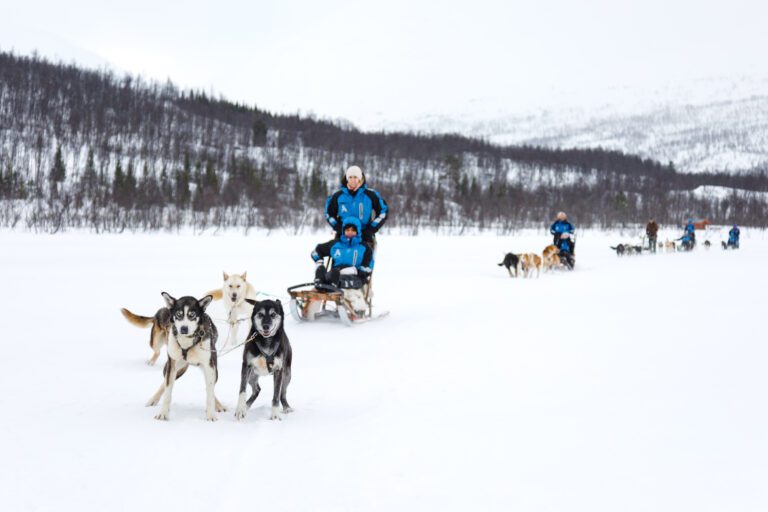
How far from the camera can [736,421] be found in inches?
130

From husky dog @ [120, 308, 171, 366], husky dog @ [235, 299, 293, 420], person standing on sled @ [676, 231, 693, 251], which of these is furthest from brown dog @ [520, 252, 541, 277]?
person standing on sled @ [676, 231, 693, 251]

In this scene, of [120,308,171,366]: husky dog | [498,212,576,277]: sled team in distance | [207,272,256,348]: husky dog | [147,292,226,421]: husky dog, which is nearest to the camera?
[147,292,226,421]: husky dog

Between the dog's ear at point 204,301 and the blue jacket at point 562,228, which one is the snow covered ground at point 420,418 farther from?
the blue jacket at point 562,228

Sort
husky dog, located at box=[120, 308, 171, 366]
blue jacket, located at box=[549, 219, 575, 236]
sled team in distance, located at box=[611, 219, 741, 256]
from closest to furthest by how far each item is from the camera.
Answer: husky dog, located at box=[120, 308, 171, 366], blue jacket, located at box=[549, 219, 575, 236], sled team in distance, located at box=[611, 219, 741, 256]

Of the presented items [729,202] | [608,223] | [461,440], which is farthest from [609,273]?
[729,202]

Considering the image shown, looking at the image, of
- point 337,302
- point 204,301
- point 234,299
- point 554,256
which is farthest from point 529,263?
point 204,301

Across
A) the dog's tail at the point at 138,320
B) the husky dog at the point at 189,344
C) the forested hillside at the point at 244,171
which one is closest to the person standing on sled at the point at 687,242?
the forested hillside at the point at 244,171

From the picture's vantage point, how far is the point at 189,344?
3.20m

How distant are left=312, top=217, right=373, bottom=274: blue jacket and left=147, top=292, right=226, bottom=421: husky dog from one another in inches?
150

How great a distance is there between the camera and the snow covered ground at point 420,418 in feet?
7.83

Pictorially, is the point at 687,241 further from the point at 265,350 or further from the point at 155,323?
the point at 265,350

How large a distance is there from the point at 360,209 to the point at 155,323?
3.29m

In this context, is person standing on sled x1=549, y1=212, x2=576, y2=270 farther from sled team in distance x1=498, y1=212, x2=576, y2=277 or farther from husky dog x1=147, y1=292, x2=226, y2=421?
husky dog x1=147, y1=292, x2=226, y2=421

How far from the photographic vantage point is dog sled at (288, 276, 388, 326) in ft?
22.0
